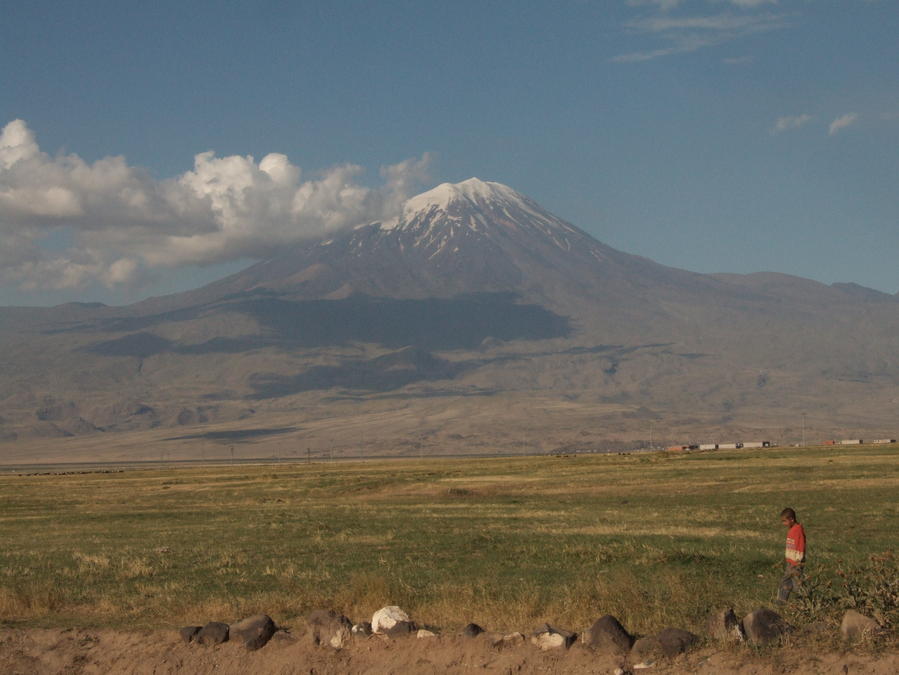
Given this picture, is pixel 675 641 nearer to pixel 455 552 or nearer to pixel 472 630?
pixel 472 630

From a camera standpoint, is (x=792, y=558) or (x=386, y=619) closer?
(x=386, y=619)

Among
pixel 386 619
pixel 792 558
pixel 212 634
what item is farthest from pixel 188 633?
pixel 792 558

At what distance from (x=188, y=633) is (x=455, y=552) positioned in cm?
1173

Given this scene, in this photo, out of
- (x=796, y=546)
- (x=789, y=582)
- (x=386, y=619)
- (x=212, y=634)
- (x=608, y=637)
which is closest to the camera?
(x=608, y=637)

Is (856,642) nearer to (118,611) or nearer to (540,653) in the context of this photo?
(540,653)

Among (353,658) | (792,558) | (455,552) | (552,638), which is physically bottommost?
(455,552)

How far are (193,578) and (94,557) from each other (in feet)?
17.7

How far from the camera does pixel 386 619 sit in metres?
15.3

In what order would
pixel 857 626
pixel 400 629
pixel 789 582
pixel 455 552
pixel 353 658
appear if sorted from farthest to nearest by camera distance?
pixel 455 552
pixel 789 582
pixel 400 629
pixel 353 658
pixel 857 626

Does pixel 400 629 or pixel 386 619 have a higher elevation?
pixel 386 619

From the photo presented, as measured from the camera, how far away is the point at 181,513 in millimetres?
48406

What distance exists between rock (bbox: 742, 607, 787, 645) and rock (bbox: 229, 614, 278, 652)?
22.8 ft

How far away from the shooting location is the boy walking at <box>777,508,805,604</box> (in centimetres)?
1565

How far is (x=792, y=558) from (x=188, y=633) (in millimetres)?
9488
